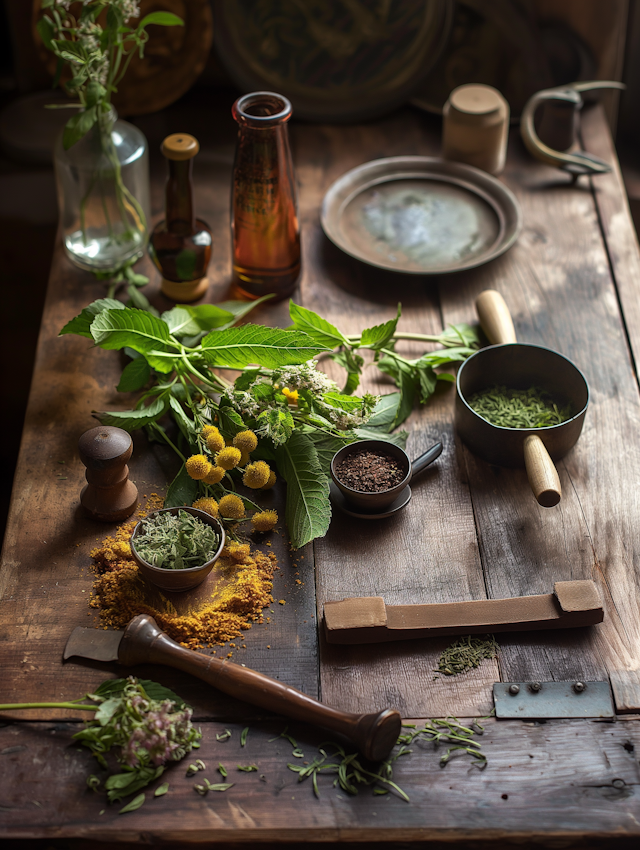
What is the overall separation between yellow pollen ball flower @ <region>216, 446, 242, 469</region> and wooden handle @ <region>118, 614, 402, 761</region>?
0.72ft

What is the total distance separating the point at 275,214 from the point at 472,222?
48 centimetres

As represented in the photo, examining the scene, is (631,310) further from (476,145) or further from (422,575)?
(422,575)

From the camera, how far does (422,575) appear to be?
1.02 m

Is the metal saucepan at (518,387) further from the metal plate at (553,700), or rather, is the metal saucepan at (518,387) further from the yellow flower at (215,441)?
the yellow flower at (215,441)

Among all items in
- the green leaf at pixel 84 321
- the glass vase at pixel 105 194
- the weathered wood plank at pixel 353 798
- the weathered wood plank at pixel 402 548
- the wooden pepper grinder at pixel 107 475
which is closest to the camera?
the weathered wood plank at pixel 353 798

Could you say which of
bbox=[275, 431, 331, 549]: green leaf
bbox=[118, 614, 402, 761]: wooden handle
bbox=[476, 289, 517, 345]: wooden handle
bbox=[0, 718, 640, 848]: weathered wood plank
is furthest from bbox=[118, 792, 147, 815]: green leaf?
A: bbox=[476, 289, 517, 345]: wooden handle

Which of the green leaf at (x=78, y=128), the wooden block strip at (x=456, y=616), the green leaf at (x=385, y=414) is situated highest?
the green leaf at (x=78, y=128)

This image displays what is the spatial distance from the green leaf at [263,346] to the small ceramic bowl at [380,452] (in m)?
0.15

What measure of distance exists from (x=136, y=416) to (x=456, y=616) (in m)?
0.53

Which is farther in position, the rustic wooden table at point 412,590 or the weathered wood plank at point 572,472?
A: the weathered wood plank at point 572,472

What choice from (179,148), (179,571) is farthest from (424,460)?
(179,148)

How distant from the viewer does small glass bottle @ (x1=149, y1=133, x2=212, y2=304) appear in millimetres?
1281

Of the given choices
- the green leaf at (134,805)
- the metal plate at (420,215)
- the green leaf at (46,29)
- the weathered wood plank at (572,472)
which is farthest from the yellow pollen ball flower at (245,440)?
the green leaf at (46,29)

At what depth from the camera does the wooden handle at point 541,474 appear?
102 centimetres
